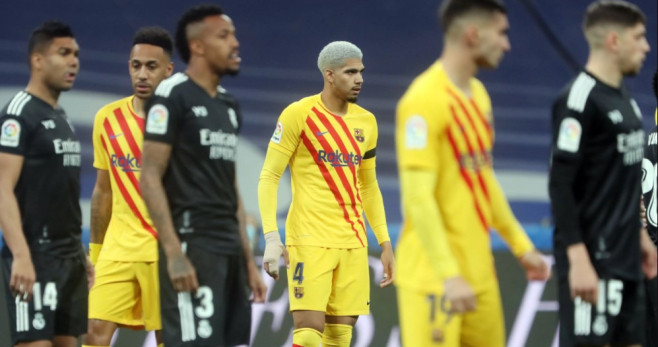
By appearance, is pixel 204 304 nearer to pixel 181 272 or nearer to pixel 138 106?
pixel 181 272

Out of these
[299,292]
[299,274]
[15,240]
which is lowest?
[299,292]

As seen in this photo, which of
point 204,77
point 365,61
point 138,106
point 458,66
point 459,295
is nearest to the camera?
point 459,295

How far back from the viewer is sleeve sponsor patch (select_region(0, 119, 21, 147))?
249 inches

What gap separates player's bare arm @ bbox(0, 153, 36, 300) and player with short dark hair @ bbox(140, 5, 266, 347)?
89cm

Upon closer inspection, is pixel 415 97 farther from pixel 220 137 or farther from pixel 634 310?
pixel 634 310

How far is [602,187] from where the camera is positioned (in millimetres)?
5680

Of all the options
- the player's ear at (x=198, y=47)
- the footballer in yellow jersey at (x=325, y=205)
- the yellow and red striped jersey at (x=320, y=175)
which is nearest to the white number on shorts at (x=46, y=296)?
the player's ear at (x=198, y=47)

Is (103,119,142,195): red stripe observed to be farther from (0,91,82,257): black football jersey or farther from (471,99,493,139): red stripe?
(471,99,493,139): red stripe

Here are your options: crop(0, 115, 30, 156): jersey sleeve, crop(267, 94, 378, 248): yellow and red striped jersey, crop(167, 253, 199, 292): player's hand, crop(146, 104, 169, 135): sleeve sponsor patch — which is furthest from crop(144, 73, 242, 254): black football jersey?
crop(267, 94, 378, 248): yellow and red striped jersey

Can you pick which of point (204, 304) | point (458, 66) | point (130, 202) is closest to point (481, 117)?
point (458, 66)

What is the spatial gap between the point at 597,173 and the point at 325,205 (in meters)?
2.59

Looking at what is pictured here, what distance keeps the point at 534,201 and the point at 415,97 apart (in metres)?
7.42

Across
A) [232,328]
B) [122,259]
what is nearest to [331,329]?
[122,259]

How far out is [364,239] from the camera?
812cm
